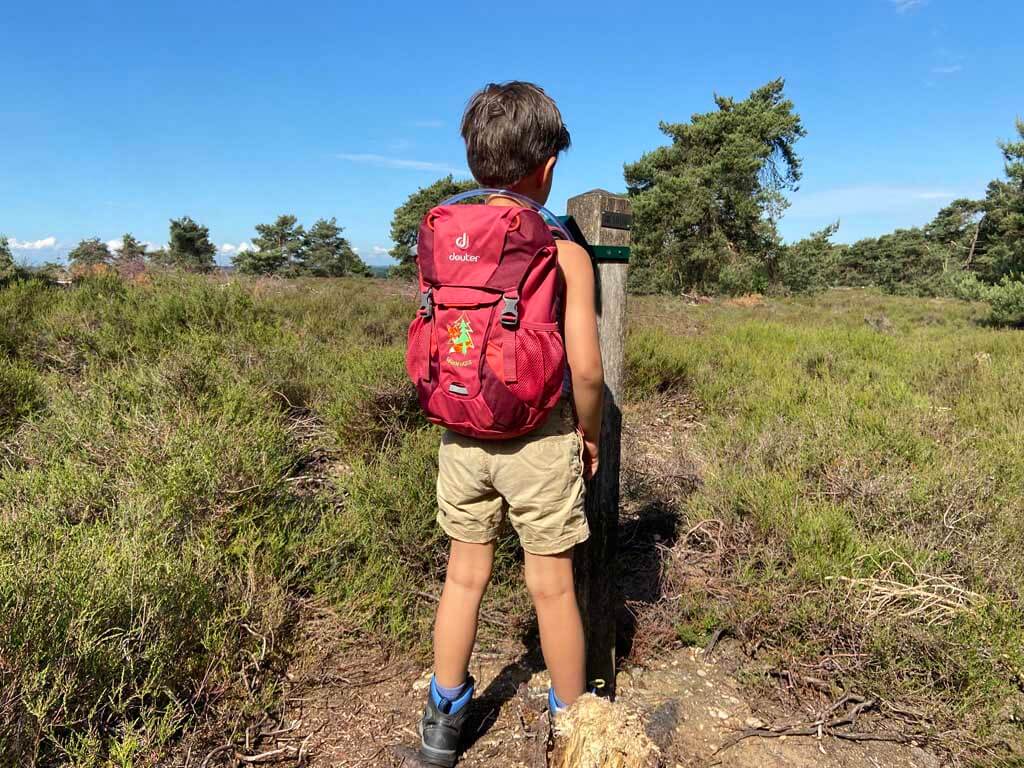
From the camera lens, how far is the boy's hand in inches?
70.5

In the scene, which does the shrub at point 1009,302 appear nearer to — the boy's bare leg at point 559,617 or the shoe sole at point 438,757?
the boy's bare leg at point 559,617

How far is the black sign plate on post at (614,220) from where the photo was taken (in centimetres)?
195

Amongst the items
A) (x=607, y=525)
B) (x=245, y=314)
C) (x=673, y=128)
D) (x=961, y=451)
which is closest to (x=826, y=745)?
(x=607, y=525)

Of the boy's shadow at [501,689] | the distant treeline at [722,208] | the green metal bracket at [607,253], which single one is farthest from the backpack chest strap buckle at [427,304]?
the distant treeline at [722,208]

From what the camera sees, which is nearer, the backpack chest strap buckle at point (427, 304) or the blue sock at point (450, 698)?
the backpack chest strap buckle at point (427, 304)

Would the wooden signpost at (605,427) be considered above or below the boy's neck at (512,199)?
below

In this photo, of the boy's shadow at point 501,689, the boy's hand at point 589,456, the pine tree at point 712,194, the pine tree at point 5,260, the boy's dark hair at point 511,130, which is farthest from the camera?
the pine tree at point 712,194

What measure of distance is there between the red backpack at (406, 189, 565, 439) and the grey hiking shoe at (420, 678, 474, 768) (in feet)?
3.08

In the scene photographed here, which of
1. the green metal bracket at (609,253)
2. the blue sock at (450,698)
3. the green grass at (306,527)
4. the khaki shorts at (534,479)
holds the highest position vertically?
the green metal bracket at (609,253)

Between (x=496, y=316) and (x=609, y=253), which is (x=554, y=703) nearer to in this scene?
(x=496, y=316)

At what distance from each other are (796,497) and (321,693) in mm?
2439

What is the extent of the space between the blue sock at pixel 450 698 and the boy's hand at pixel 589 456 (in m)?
0.81

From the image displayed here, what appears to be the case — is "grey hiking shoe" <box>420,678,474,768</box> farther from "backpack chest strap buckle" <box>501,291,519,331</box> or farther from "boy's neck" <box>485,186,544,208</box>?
"boy's neck" <box>485,186,544,208</box>

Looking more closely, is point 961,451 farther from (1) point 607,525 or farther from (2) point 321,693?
(2) point 321,693
